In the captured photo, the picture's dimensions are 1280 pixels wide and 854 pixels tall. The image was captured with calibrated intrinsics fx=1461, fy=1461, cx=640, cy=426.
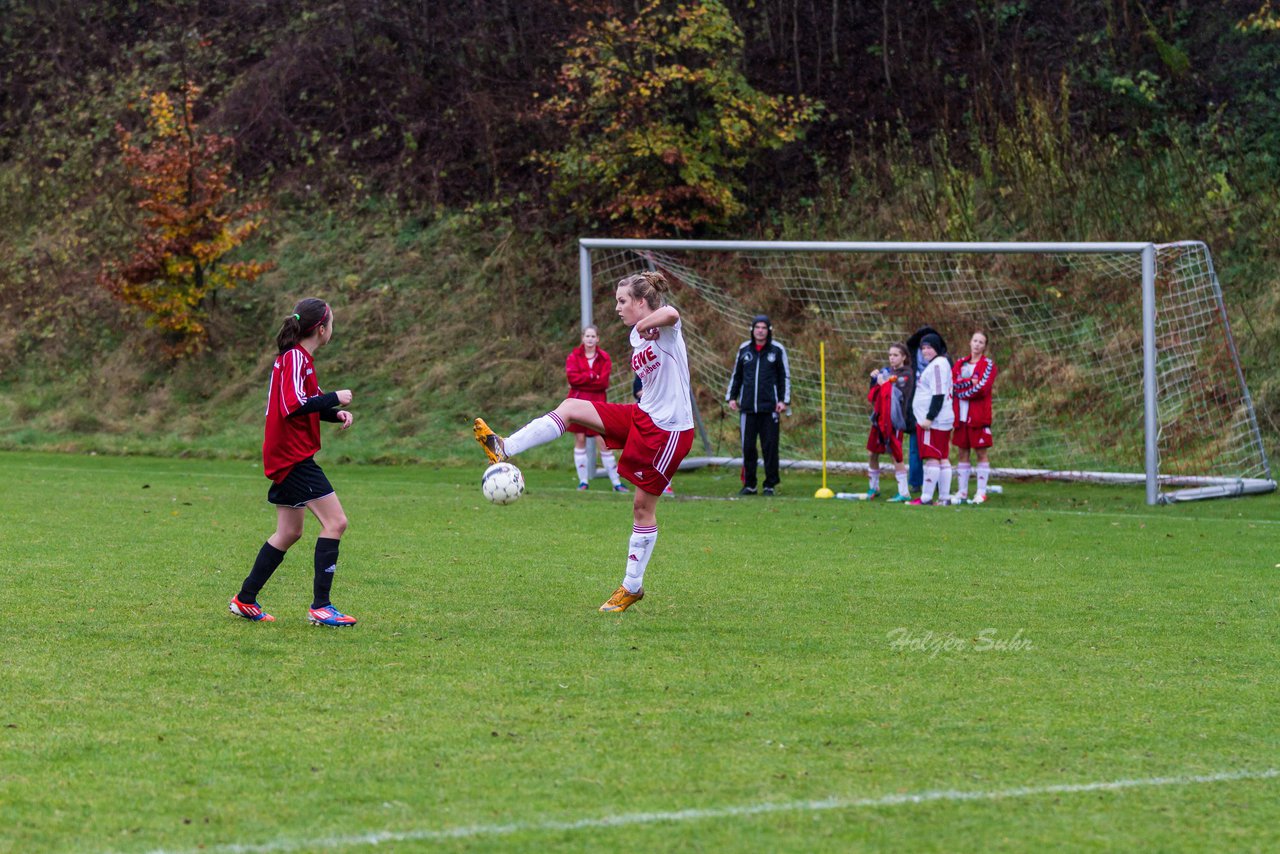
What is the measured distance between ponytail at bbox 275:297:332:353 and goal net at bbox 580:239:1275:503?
872 cm

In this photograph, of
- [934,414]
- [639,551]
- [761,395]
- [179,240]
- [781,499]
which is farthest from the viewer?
[179,240]

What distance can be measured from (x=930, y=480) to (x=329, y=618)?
883 cm

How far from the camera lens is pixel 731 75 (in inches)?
930

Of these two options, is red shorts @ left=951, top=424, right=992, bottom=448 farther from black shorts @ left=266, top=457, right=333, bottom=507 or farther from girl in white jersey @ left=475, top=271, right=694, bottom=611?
black shorts @ left=266, top=457, right=333, bottom=507

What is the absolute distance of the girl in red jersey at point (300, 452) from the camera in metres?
7.50

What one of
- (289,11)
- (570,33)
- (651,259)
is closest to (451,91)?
(570,33)

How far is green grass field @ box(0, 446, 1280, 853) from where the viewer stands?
4535 mm

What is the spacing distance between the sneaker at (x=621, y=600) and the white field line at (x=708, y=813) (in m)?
3.57

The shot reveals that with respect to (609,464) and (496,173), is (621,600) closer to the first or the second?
(609,464)

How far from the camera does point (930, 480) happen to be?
1522 centimetres

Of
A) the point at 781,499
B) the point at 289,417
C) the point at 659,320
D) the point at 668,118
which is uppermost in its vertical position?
the point at 668,118

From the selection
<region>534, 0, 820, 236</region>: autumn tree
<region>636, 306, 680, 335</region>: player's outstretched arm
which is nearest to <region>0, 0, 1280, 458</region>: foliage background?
<region>534, 0, 820, 236</region>: autumn tree

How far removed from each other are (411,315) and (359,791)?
21.6 metres

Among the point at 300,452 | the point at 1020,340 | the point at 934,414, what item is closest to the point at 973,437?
the point at 934,414
